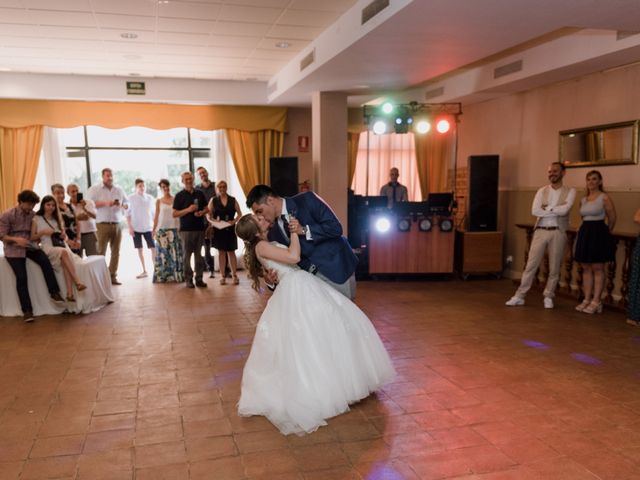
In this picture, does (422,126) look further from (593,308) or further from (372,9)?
(593,308)

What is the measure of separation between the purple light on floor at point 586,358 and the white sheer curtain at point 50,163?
323 inches

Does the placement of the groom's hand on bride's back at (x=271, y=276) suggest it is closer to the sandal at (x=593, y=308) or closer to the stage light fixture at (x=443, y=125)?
the sandal at (x=593, y=308)

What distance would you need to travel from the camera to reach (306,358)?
3.03 m

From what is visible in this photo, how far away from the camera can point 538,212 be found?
5.76 meters

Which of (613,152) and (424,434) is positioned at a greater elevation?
(613,152)

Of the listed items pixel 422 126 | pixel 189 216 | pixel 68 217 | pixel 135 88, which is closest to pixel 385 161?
pixel 422 126

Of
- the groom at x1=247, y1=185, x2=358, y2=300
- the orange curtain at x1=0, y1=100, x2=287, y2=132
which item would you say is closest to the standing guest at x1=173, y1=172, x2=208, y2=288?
the orange curtain at x1=0, y1=100, x2=287, y2=132

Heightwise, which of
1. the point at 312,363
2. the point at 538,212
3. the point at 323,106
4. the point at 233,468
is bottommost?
the point at 233,468

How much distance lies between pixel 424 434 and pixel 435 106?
21.3ft

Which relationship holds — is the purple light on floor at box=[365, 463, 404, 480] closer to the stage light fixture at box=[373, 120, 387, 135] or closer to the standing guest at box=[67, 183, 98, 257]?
the standing guest at box=[67, 183, 98, 257]

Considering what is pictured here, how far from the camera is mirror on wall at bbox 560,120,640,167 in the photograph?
5.77 metres

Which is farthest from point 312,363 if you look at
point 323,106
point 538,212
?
point 323,106

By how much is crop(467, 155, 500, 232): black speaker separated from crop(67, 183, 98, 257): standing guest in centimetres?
560

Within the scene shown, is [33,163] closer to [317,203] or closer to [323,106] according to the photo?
[323,106]
